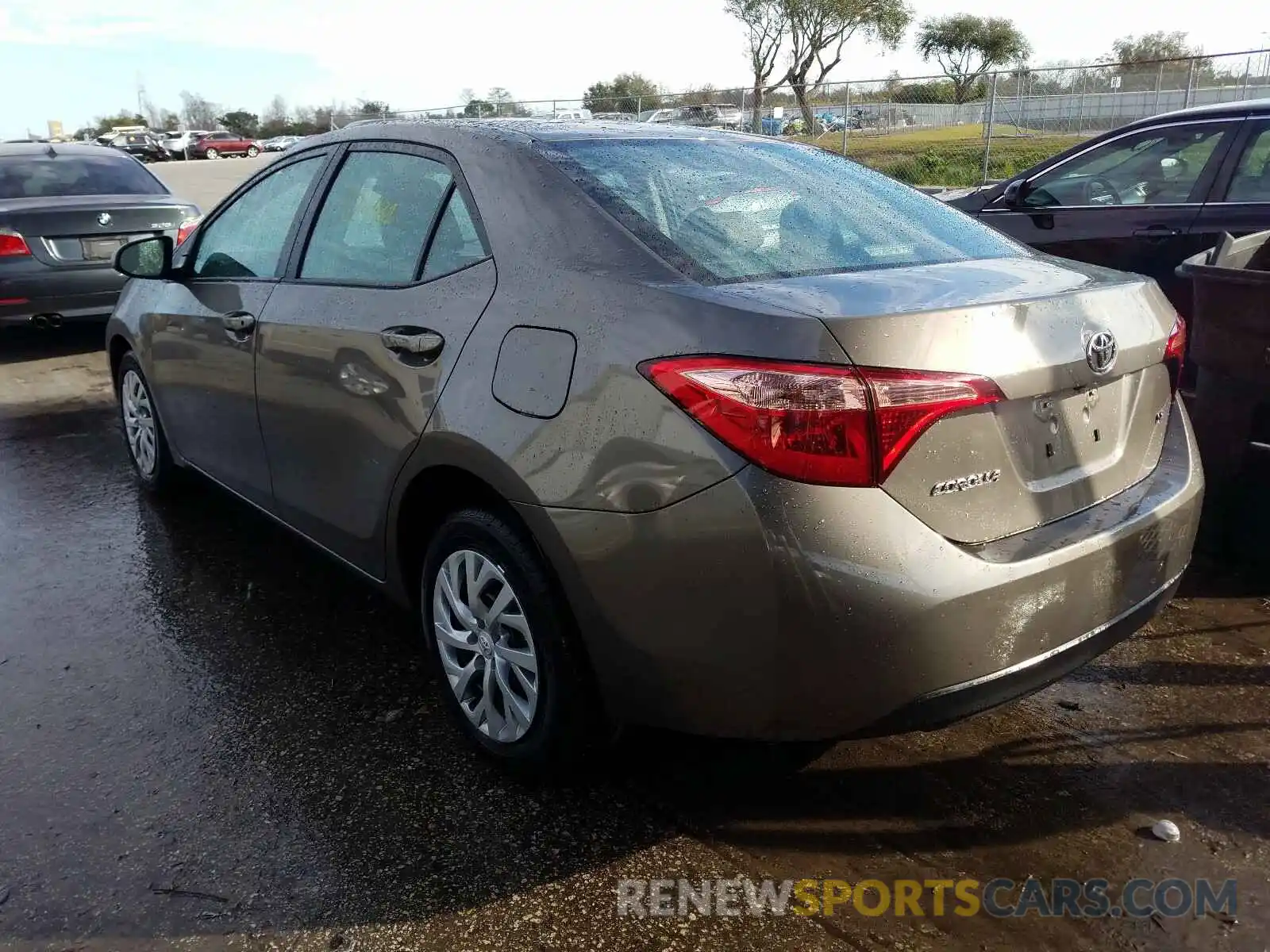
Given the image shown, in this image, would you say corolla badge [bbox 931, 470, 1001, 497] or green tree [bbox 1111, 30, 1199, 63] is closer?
corolla badge [bbox 931, 470, 1001, 497]

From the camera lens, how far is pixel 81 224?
817 centimetres

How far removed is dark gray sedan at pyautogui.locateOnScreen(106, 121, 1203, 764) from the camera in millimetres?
2160

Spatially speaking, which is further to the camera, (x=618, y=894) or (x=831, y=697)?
(x=618, y=894)

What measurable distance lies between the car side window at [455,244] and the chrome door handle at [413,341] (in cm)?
17

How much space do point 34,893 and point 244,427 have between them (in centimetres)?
181

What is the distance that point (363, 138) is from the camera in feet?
11.5

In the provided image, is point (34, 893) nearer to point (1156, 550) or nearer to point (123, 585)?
point (123, 585)

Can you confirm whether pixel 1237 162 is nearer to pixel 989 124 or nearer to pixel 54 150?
pixel 54 150

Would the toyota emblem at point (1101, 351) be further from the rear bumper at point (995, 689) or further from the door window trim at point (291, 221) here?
the door window trim at point (291, 221)

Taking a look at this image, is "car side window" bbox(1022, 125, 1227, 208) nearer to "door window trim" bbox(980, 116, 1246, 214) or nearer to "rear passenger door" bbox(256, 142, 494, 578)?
"door window trim" bbox(980, 116, 1246, 214)

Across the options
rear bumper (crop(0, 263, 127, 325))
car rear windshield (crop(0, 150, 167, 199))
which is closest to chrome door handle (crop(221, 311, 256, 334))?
rear bumper (crop(0, 263, 127, 325))

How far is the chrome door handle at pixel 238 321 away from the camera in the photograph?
3727mm

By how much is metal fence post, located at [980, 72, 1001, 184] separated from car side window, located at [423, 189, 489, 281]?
1733 cm

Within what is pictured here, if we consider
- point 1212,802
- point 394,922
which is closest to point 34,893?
point 394,922
